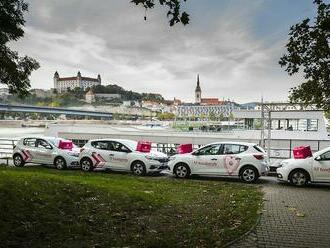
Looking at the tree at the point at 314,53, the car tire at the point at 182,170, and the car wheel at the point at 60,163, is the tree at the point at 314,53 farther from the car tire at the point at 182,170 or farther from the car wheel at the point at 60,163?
the car wheel at the point at 60,163

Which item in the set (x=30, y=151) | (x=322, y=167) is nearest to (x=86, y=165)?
(x=30, y=151)

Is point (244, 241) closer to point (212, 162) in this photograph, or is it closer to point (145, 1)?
point (145, 1)

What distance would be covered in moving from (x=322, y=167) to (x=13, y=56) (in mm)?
10872

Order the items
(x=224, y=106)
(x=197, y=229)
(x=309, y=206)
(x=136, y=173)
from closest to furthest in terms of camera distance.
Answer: (x=197, y=229) < (x=309, y=206) < (x=136, y=173) < (x=224, y=106)

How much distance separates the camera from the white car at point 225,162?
54.3ft

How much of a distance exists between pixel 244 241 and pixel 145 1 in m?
4.35

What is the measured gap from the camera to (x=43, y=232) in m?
7.09

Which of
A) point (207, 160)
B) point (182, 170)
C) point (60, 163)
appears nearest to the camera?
point (207, 160)

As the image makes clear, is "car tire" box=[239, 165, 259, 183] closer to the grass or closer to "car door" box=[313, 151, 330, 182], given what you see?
"car door" box=[313, 151, 330, 182]

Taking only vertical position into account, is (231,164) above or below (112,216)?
above

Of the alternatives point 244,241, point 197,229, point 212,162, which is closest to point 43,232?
point 197,229

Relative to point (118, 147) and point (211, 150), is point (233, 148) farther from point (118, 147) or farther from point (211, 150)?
point (118, 147)

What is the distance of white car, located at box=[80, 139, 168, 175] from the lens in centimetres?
1852

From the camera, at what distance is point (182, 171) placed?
17.7 meters
